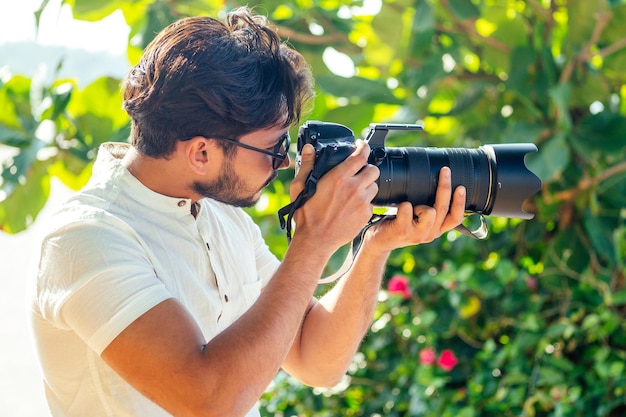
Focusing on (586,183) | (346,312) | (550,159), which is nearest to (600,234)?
(586,183)

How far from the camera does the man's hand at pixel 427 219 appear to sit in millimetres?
1312

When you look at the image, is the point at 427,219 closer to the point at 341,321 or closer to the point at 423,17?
the point at 341,321

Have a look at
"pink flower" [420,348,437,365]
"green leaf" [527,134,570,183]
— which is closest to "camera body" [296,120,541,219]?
"green leaf" [527,134,570,183]

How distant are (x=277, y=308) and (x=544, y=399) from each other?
133 cm

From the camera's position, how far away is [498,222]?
2.65 metres

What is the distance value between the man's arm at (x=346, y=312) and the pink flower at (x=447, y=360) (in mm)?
948

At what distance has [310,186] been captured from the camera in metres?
1.24

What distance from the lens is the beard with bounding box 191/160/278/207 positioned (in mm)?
1270

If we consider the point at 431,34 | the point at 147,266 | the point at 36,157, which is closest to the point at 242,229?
the point at 147,266

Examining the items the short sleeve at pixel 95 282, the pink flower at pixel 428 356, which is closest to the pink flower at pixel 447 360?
the pink flower at pixel 428 356

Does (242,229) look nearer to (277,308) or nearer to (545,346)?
(277,308)

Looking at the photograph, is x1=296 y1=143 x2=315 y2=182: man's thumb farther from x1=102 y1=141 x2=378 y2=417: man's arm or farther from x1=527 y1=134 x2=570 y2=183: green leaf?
x1=527 y1=134 x2=570 y2=183: green leaf

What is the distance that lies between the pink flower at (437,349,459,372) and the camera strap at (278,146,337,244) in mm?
1227

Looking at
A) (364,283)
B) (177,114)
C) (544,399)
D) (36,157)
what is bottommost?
(544,399)
